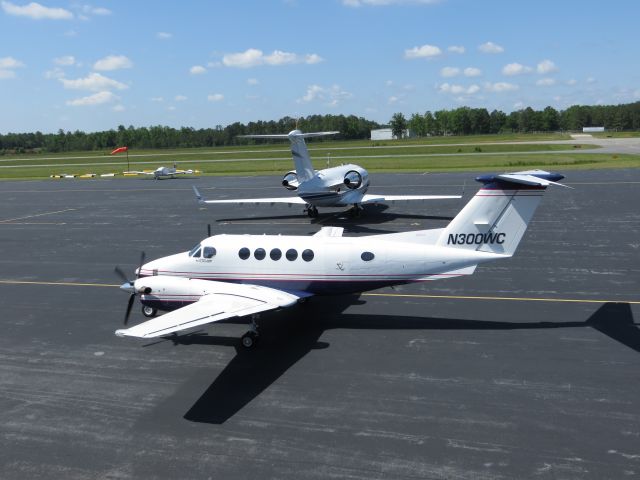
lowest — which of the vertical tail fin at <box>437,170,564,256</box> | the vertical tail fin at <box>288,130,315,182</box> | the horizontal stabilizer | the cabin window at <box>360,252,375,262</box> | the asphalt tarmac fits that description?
the asphalt tarmac

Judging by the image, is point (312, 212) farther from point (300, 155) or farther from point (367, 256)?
point (367, 256)

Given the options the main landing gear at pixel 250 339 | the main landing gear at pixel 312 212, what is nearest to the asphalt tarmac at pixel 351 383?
the main landing gear at pixel 250 339

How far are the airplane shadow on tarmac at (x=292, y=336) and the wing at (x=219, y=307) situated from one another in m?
1.30

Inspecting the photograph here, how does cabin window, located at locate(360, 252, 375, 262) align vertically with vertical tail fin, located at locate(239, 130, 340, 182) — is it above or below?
below

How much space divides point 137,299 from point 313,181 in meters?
18.0

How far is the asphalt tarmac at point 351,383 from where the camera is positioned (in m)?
9.72

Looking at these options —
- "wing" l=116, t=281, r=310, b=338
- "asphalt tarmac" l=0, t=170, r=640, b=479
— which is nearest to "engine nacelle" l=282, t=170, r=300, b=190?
"asphalt tarmac" l=0, t=170, r=640, b=479

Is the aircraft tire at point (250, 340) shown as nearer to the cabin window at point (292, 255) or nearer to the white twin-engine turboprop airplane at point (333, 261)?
the white twin-engine turboprop airplane at point (333, 261)

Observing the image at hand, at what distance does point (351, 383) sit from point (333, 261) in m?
4.52

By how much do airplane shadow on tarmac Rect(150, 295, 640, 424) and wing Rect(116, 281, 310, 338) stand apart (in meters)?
1.30

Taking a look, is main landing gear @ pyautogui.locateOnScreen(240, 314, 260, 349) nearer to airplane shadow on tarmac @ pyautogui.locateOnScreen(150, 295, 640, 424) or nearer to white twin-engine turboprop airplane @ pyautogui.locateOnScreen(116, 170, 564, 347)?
white twin-engine turboprop airplane @ pyautogui.locateOnScreen(116, 170, 564, 347)

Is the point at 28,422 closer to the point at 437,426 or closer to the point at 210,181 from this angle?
the point at 437,426

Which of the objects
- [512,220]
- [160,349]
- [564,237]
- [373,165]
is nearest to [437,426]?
[512,220]

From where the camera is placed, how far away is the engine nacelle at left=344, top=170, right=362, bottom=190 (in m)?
35.8
